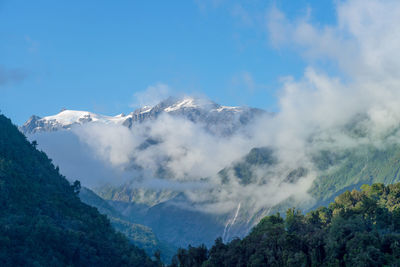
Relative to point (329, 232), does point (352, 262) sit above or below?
below

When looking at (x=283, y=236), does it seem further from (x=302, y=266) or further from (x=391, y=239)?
(x=391, y=239)

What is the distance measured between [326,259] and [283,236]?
19310 millimetres

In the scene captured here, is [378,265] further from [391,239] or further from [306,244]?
[306,244]

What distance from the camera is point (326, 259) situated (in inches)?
7224

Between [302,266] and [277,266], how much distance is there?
999 cm

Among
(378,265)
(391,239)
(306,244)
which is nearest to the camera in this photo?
(378,265)

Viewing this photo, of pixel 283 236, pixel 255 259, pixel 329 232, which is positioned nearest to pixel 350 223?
pixel 329 232

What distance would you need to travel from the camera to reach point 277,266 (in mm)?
188125

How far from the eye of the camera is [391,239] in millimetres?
180875

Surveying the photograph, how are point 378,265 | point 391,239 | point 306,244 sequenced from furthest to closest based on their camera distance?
point 306,244 → point 391,239 → point 378,265

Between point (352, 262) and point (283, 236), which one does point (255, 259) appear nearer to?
point (283, 236)

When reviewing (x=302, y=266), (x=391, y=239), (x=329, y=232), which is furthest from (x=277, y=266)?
(x=391, y=239)

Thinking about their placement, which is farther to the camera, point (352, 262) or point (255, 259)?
point (255, 259)

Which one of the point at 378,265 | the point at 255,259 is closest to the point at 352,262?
the point at 378,265
